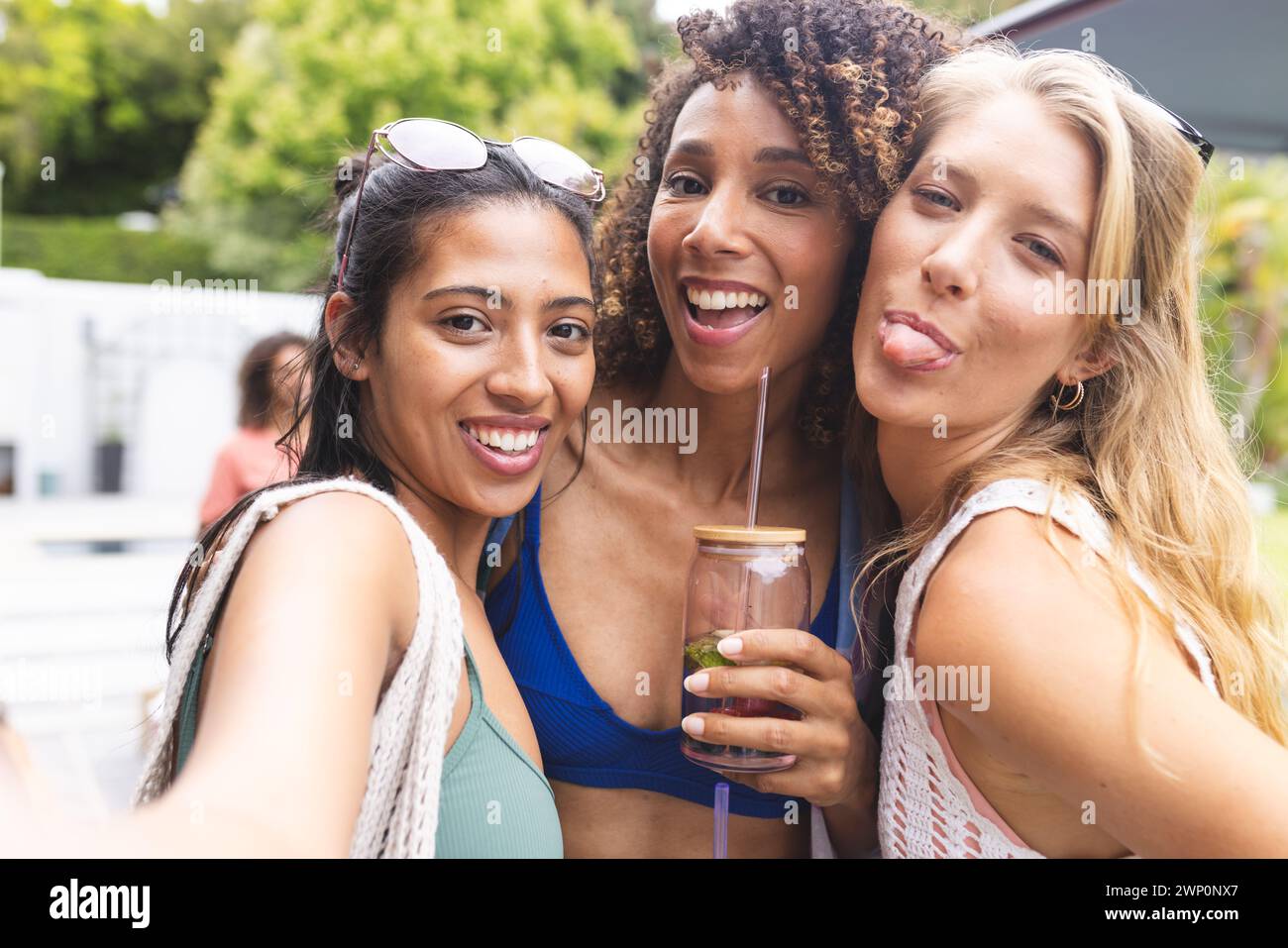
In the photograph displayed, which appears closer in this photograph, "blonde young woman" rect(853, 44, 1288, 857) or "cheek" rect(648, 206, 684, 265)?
"blonde young woman" rect(853, 44, 1288, 857)

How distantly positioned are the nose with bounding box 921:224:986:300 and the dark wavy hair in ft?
2.14

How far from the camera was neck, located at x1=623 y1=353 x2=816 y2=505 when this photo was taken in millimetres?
2465

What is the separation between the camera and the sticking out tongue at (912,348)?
189 cm

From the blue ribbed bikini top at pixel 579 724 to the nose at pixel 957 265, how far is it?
670 mm

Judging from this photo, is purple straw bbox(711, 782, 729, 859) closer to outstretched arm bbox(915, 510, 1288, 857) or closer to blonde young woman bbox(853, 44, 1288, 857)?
blonde young woman bbox(853, 44, 1288, 857)

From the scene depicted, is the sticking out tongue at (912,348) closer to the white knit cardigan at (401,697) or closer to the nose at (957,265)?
the nose at (957,265)

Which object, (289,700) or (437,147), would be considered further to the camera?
(437,147)

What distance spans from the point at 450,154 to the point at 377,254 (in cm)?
22

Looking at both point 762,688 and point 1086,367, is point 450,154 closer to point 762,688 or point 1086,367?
point 762,688

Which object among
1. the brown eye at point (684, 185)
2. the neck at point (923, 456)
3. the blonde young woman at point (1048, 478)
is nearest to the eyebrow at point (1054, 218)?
the blonde young woman at point (1048, 478)

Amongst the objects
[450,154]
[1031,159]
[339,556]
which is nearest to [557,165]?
[450,154]

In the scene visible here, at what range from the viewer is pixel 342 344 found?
6.49ft

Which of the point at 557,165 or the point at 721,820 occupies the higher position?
the point at 557,165

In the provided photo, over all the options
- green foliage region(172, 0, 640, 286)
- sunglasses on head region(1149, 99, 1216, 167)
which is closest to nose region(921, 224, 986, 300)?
sunglasses on head region(1149, 99, 1216, 167)
